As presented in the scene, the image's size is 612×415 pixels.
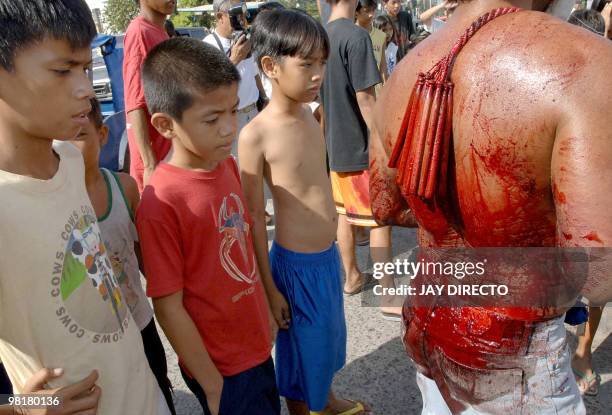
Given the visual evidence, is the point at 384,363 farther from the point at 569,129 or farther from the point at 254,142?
the point at 569,129

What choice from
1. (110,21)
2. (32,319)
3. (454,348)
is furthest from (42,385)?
(110,21)

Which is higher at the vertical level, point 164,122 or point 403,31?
point 164,122

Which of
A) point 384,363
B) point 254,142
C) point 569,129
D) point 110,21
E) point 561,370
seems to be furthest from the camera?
point 110,21

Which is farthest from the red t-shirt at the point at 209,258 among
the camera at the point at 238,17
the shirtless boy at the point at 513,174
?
the camera at the point at 238,17

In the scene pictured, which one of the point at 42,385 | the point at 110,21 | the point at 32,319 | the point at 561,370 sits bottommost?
the point at 110,21

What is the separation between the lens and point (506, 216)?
1125 millimetres

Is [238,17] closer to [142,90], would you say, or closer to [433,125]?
[142,90]

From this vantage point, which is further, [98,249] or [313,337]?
[313,337]

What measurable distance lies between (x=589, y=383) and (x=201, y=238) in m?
1.98

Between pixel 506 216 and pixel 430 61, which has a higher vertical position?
pixel 430 61

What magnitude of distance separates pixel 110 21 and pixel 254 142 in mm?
28547

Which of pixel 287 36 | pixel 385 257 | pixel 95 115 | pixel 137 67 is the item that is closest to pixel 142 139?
pixel 137 67

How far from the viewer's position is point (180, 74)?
5.08 feet

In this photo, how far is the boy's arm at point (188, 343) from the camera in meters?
1.49
